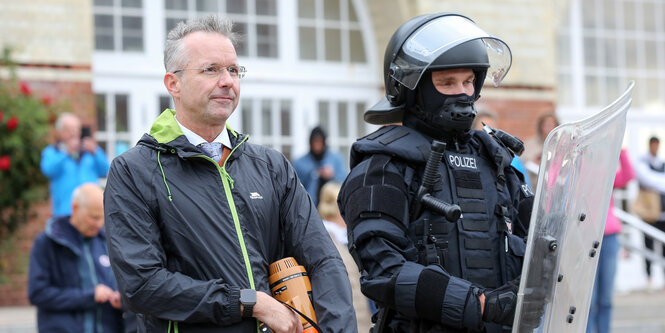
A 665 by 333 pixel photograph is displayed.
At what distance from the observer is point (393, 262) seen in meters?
3.24

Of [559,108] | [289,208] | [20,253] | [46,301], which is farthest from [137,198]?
[559,108]

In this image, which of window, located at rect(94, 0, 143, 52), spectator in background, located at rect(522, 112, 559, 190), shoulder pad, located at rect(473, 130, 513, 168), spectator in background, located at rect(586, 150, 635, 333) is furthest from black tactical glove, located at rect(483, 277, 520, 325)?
window, located at rect(94, 0, 143, 52)

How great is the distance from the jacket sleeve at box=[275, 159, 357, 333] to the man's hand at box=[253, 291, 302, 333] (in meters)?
0.13

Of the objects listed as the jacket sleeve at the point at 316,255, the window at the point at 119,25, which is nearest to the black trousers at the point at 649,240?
the window at the point at 119,25

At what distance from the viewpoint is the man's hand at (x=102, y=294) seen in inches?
214

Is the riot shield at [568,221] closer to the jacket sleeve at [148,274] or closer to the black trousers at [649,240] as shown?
the jacket sleeve at [148,274]

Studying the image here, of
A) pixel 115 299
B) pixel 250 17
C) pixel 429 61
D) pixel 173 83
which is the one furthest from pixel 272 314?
pixel 250 17

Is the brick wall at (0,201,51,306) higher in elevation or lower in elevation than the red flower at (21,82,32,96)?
lower

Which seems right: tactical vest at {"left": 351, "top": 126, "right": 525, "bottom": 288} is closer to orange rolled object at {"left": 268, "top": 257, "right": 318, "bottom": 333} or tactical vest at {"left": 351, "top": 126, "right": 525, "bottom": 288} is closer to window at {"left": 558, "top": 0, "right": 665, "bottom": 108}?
orange rolled object at {"left": 268, "top": 257, "right": 318, "bottom": 333}

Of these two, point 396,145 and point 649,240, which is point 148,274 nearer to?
point 396,145

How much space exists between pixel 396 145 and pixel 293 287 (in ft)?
2.01

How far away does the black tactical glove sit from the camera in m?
3.15

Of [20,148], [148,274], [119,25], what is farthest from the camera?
[119,25]

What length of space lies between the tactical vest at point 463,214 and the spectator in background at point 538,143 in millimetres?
3402
